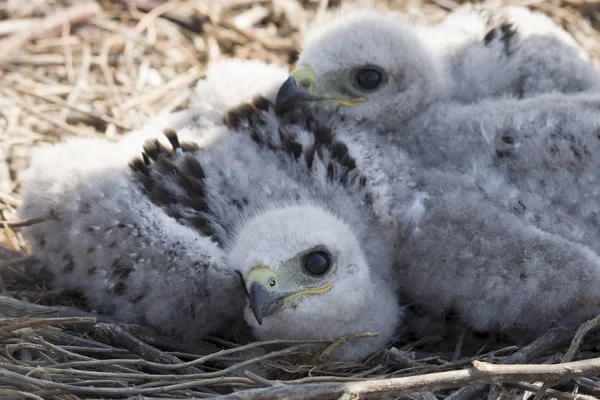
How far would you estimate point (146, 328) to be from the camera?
3.07 m

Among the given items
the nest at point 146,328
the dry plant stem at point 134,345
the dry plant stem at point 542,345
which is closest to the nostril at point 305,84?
the nest at point 146,328

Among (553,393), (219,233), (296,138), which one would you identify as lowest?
(553,393)

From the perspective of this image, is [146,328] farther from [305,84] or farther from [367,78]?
[367,78]

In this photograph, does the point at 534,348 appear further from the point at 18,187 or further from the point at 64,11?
the point at 64,11

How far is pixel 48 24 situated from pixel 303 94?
2.18 meters

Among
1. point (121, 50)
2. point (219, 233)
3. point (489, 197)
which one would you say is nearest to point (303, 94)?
point (219, 233)

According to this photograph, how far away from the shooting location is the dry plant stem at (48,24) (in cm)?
484

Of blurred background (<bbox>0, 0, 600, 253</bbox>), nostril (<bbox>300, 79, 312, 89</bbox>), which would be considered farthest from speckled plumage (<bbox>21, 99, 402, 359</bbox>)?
blurred background (<bbox>0, 0, 600, 253</bbox>)

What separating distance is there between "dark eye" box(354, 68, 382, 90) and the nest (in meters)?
1.18

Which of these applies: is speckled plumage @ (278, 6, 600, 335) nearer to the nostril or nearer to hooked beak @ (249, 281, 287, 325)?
the nostril

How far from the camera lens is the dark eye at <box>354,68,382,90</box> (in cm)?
379

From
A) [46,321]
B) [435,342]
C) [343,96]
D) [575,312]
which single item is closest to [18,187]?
[46,321]

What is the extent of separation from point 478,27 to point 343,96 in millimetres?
911

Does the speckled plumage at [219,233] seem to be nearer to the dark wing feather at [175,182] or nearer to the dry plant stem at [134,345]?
the dark wing feather at [175,182]
